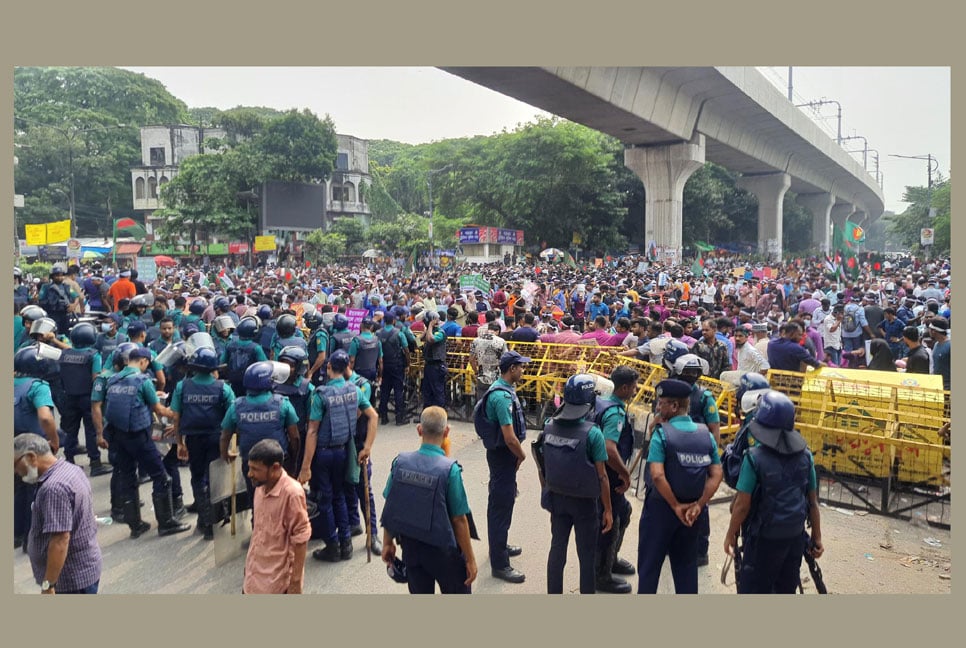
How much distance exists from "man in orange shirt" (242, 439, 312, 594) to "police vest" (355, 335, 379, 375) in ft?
17.7

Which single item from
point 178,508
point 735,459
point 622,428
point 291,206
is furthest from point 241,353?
point 291,206

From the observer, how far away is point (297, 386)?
20.9ft

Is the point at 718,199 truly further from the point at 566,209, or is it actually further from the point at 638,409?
the point at 638,409

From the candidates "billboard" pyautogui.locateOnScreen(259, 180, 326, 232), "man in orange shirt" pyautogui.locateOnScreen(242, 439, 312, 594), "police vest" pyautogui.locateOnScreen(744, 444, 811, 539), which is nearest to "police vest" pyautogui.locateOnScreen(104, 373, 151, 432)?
"man in orange shirt" pyautogui.locateOnScreen(242, 439, 312, 594)

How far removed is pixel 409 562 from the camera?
4086mm

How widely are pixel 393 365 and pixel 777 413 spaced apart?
675cm

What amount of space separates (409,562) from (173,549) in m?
3.11

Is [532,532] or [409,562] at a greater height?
[409,562]

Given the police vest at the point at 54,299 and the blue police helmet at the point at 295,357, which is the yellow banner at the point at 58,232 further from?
the blue police helmet at the point at 295,357

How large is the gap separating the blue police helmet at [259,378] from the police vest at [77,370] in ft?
10.2

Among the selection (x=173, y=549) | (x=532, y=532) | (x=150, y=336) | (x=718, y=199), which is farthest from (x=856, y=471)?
(x=718, y=199)

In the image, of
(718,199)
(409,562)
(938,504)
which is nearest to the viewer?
(409,562)

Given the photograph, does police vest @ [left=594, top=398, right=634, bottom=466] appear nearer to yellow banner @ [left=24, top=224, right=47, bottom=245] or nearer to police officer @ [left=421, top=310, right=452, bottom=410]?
police officer @ [left=421, top=310, right=452, bottom=410]

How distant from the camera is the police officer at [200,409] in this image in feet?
19.5
